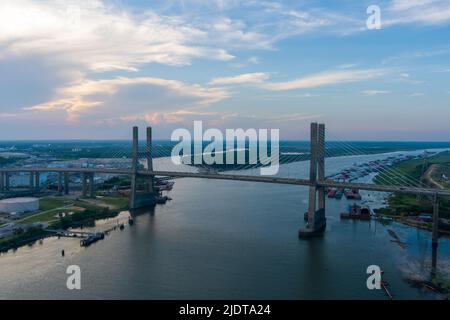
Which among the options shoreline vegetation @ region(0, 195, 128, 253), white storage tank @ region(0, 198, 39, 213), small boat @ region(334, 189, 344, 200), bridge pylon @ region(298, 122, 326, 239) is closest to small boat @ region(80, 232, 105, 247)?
shoreline vegetation @ region(0, 195, 128, 253)

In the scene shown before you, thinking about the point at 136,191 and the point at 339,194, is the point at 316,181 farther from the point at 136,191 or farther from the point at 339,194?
the point at 136,191

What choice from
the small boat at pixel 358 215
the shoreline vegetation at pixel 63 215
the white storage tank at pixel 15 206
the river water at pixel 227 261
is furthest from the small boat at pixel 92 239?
the small boat at pixel 358 215

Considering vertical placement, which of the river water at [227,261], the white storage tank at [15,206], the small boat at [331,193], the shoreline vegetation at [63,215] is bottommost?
the river water at [227,261]

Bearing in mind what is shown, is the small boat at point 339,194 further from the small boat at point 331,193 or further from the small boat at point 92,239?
the small boat at point 92,239

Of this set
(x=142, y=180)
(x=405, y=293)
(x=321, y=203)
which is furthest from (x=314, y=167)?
(x=142, y=180)

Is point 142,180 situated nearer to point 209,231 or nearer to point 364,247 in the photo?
point 209,231

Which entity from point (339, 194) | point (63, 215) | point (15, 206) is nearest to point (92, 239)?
point (63, 215)

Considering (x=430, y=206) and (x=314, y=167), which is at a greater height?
(x=314, y=167)
